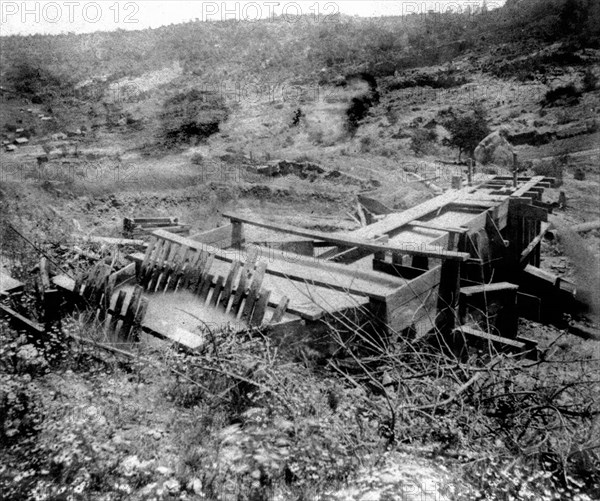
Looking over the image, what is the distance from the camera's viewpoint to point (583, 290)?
9.02 metres

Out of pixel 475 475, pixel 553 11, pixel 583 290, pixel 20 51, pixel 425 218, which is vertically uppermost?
pixel 553 11

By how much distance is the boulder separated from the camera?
15898 millimetres

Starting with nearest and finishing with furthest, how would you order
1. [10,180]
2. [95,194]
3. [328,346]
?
[328,346], [10,180], [95,194]

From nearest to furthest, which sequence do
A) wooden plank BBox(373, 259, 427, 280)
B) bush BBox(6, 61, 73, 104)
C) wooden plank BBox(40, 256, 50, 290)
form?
1. wooden plank BBox(373, 259, 427, 280)
2. wooden plank BBox(40, 256, 50, 290)
3. bush BBox(6, 61, 73, 104)

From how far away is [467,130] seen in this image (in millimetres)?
18578

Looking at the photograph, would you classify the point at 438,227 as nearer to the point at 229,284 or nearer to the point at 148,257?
the point at 229,284

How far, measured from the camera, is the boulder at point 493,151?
1590 centimetres

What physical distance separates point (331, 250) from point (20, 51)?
41.0ft

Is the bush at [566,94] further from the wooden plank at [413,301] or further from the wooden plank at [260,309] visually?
the wooden plank at [260,309]

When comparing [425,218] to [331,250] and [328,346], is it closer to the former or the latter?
[331,250]

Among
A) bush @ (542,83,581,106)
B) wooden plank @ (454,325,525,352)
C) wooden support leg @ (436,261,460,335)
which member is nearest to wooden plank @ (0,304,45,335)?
wooden support leg @ (436,261,460,335)

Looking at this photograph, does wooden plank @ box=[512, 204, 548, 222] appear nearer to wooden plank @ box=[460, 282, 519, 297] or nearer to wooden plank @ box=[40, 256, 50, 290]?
wooden plank @ box=[460, 282, 519, 297]

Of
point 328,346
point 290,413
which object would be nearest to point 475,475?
point 290,413

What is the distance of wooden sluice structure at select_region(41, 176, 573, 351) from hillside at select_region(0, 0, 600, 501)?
364 millimetres
